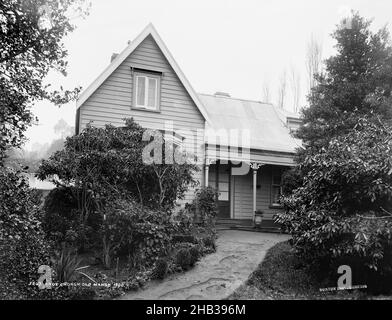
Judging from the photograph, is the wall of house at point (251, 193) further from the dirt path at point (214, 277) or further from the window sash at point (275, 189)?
the dirt path at point (214, 277)

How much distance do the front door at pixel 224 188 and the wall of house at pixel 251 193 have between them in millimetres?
339

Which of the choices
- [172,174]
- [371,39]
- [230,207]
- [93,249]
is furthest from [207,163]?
[371,39]

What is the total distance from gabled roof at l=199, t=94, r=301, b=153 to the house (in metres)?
0.06

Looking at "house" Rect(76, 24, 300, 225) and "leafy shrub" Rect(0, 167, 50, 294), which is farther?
"house" Rect(76, 24, 300, 225)

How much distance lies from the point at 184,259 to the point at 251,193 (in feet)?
32.9

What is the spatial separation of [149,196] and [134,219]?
1458mm

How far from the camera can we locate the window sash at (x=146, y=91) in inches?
595

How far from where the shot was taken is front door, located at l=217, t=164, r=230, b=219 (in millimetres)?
18241

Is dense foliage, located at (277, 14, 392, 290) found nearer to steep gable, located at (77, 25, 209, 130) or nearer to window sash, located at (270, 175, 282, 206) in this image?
steep gable, located at (77, 25, 209, 130)

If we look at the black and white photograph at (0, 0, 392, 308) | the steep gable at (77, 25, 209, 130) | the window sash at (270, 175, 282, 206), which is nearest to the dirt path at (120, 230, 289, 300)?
the black and white photograph at (0, 0, 392, 308)

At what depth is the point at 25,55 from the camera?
7.62m

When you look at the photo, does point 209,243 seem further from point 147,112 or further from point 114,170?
point 147,112

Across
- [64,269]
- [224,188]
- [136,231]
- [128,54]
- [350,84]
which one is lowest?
[64,269]

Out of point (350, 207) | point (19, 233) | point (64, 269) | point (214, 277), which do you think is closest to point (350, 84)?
point (350, 207)
